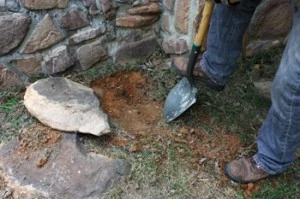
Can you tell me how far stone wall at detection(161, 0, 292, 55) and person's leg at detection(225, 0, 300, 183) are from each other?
73 centimetres

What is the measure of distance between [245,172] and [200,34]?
64 centimetres

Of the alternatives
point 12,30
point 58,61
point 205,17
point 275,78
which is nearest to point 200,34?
point 205,17

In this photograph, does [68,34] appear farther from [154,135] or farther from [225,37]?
[225,37]

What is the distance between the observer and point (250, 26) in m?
2.27

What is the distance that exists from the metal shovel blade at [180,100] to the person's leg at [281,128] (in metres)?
0.36

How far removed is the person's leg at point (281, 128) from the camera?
56.9 inches

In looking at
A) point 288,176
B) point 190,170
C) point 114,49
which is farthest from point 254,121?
point 114,49

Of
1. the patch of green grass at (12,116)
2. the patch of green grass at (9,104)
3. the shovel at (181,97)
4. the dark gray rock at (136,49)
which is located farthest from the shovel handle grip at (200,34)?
the patch of green grass at (9,104)

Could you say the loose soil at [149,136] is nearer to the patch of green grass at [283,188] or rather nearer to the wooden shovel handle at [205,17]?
the patch of green grass at [283,188]

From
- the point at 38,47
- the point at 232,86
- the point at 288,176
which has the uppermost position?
the point at 38,47

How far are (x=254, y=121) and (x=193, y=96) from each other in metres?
0.35

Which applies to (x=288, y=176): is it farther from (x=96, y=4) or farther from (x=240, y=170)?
(x=96, y=4)

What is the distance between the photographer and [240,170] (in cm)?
177

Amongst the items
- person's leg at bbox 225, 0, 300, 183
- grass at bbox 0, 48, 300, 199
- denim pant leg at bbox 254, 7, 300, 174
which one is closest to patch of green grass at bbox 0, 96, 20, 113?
grass at bbox 0, 48, 300, 199
